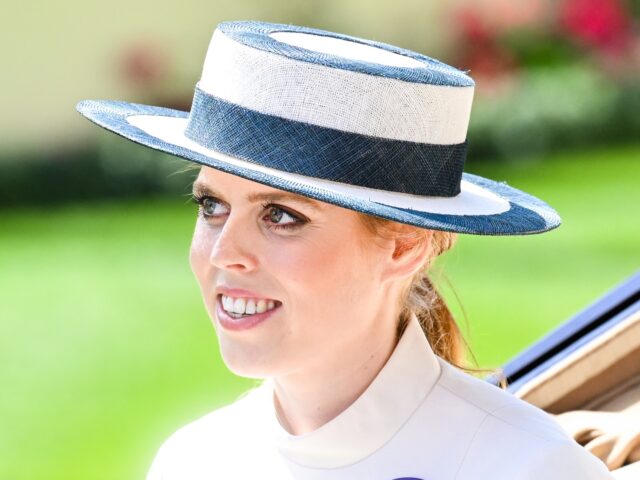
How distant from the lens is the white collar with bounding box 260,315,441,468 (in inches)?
75.3

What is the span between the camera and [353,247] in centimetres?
186

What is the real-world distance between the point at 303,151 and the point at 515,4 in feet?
40.8

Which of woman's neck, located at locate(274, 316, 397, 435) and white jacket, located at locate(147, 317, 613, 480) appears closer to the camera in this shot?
white jacket, located at locate(147, 317, 613, 480)

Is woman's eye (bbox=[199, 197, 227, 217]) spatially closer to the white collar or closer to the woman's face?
the woman's face

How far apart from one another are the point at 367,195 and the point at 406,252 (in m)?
0.13

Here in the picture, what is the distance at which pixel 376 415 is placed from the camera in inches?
75.5

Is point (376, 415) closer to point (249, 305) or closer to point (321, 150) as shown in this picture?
point (249, 305)

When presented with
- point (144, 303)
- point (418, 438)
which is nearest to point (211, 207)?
point (418, 438)

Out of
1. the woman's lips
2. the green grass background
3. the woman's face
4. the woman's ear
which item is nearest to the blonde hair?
the woman's ear

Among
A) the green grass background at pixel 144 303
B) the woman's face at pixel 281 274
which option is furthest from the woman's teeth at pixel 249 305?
the green grass background at pixel 144 303

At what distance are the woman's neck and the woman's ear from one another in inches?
3.2

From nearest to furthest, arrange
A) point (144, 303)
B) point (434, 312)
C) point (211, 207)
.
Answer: point (211, 207) → point (434, 312) → point (144, 303)

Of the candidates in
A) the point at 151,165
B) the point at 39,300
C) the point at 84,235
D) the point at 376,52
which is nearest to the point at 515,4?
the point at 151,165

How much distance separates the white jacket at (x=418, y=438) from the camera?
1795 millimetres
